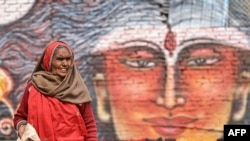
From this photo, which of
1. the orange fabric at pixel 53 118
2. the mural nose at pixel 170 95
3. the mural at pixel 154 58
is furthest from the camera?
the mural nose at pixel 170 95

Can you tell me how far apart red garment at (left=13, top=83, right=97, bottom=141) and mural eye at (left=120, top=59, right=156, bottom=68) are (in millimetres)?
3309

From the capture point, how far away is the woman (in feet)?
11.2

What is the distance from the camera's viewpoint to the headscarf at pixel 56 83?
11.3 ft

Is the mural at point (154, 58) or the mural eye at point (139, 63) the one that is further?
the mural eye at point (139, 63)

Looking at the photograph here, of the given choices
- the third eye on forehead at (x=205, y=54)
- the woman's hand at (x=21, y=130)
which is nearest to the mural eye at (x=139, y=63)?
the third eye on forehead at (x=205, y=54)

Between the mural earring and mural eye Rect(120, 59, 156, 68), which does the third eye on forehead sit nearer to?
mural eye Rect(120, 59, 156, 68)

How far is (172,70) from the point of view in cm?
672

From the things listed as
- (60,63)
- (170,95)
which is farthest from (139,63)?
(60,63)

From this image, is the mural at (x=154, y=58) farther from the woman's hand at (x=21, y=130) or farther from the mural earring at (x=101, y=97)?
the woman's hand at (x=21, y=130)

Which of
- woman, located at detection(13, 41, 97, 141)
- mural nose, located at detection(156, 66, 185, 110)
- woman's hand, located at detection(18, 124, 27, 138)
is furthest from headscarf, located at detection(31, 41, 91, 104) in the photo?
mural nose, located at detection(156, 66, 185, 110)

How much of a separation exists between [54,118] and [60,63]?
1.17 ft

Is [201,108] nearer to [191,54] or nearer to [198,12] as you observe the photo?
[191,54]

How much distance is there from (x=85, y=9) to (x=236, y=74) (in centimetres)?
208

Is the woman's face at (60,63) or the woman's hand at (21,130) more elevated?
the woman's face at (60,63)
